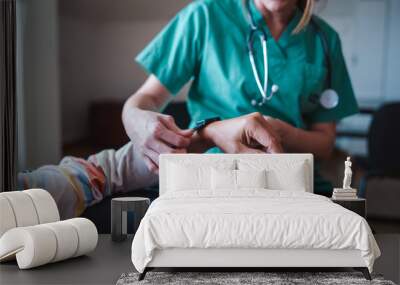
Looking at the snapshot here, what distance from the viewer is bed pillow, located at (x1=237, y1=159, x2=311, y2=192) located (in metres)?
4.52

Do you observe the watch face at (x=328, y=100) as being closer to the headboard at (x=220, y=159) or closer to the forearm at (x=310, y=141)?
the forearm at (x=310, y=141)

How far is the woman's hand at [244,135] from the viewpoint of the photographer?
483cm

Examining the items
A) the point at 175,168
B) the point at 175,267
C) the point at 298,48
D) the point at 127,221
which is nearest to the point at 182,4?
the point at 298,48

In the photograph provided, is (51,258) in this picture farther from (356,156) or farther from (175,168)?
(356,156)

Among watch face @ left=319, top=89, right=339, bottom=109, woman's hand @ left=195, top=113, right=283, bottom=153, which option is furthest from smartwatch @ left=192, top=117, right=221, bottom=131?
watch face @ left=319, top=89, right=339, bottom=109

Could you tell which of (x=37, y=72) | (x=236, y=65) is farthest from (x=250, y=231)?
(x=37, y=72)

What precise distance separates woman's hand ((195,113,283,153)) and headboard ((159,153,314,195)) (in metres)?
0.16

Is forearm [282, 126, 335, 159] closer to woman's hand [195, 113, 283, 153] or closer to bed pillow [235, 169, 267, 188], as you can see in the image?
woman's hand [195, 113, 283, 153]

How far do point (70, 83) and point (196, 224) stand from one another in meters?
1.81

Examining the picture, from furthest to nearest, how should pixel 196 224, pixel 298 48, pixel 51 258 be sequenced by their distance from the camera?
pixel 298 48 → pixel 51 258 → pixel 196 224

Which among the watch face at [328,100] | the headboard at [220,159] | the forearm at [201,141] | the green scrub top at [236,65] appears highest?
the green scrub top at [236,65]

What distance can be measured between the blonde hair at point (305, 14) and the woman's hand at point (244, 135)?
0.63m

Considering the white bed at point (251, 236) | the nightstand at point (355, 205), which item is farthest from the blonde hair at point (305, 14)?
the white bed at point (251, 236)

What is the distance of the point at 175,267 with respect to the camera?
3971 mm
